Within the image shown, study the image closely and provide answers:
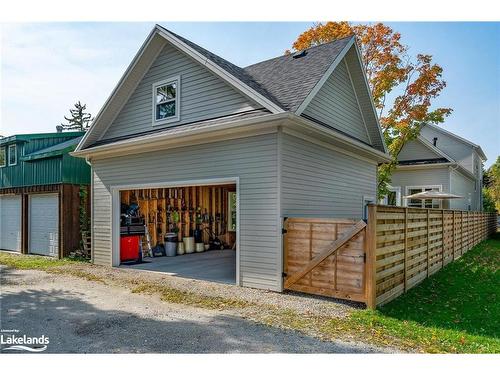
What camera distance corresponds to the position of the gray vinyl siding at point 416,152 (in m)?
18.9

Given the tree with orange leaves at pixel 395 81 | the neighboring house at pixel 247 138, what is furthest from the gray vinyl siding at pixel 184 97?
the tree with orange leaves at pixel 395 81

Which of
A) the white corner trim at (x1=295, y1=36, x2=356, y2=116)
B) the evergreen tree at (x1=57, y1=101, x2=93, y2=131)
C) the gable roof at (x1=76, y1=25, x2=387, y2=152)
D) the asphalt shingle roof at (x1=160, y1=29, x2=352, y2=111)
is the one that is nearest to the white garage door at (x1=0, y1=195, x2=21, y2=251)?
the gable roof at (x1=76, y1=25, x2=387, y2=152)

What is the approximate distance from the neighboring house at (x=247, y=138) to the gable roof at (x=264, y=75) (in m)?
0.04

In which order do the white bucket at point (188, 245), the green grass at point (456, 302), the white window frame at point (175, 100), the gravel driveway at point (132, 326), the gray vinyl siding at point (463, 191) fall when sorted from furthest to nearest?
the gray vinyl siding at point (463, 191)
the white bucket at point (188, 245)
the white window frame at point (175, 100)
the green grass at point (456, 302)
the gravel driveway at point (132, 326)

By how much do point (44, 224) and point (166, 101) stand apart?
301 inches

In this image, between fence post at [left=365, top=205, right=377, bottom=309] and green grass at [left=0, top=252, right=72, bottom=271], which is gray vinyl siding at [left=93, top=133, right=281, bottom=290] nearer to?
fence post at [left=365, top=205, right=377, bottom=309]

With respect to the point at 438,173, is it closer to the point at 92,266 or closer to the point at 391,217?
the point at 391,217

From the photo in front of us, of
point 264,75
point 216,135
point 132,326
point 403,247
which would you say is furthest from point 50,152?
point 403,247

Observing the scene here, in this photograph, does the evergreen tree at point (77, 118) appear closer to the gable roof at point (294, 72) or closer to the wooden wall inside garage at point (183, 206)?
the wooden wall inside garage at point (183, 206)

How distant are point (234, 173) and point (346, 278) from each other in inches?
131

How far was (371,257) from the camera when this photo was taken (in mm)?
6246

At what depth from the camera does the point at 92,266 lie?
11.0 meters

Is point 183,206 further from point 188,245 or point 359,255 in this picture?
point 359,255
